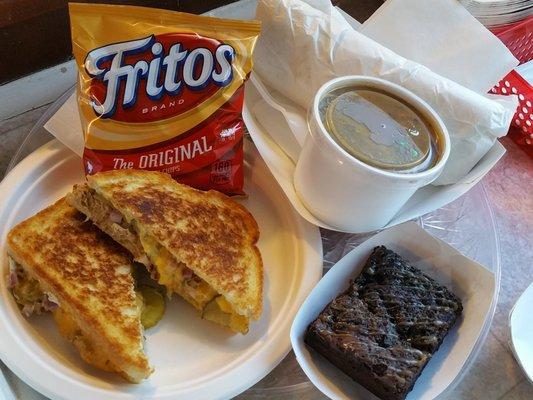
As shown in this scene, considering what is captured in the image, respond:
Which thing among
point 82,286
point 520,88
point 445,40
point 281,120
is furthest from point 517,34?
point 82,286

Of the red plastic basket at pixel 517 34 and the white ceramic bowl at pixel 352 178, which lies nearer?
the white ceramic bowl at pixel 352 178

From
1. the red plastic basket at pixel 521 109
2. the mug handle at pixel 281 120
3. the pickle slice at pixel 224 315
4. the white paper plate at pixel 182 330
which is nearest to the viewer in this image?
the white paper plate at pixel 182 330

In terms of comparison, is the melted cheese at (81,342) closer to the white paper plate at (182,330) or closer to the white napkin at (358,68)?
the white paper plate at (182,330)

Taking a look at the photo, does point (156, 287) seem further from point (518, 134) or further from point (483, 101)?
point (518, 134)

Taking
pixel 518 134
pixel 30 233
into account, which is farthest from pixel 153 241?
pixel 518 134

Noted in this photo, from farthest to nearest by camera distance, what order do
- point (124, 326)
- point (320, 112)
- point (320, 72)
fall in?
point (320, 72) → point (320, 112) → point (124, 326)

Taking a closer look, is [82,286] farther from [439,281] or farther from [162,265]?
[439,281]

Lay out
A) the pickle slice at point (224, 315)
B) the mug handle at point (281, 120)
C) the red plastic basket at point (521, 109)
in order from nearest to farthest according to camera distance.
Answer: the pickle slice at point (224, 315) → the mug handle at point (281, 120) → the red plastic basket at point (521, 109)

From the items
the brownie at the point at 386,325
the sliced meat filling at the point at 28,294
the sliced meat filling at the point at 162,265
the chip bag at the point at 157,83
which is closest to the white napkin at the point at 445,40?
the chip bag at the point at 157,83
